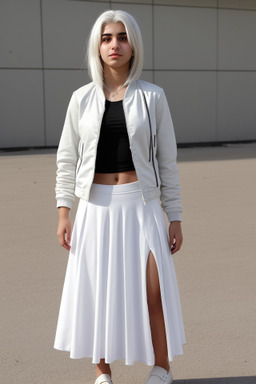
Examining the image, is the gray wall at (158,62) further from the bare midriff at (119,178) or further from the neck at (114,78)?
the bare midriff at (119,178)

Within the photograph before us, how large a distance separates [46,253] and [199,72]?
1441 centimetres

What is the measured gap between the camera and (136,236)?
317 centimetres

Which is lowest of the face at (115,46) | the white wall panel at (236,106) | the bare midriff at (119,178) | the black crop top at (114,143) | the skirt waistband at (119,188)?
the white wall panel at (236,106)

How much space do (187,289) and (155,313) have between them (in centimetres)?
196

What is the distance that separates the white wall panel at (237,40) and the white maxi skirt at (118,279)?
17.5 metres

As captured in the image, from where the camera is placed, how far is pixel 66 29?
18.1 meters

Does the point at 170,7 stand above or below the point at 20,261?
above

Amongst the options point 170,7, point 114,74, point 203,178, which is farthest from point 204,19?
point 114,74

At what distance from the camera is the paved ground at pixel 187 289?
12.2 feet

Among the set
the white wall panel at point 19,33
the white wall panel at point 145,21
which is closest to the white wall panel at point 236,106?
the white wall panel at point 145,21

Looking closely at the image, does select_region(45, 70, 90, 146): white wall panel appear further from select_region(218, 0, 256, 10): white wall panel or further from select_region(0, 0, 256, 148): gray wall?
select_region(218, 0, 256, 10): white wall panel

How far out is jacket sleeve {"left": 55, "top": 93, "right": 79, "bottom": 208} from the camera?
10.8 feet

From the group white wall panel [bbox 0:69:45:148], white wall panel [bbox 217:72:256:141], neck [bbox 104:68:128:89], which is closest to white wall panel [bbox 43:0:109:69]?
white wall panel [bbox 0:69:45:148]

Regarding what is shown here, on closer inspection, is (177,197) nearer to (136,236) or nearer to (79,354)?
(136,236)
